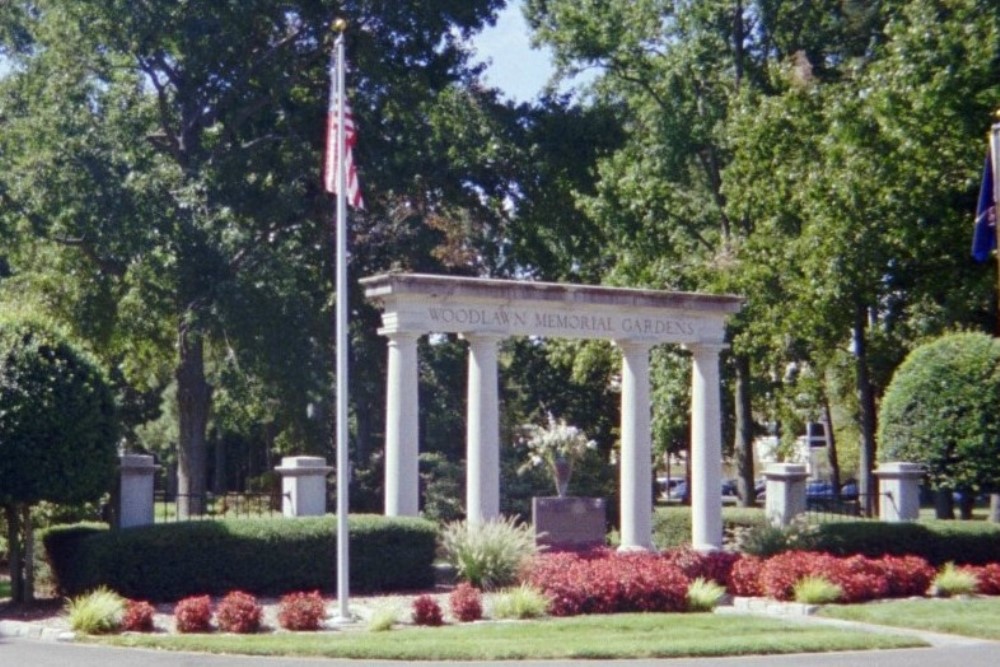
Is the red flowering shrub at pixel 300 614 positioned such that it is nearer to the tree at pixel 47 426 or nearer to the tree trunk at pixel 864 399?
the tree at pixel 47 426

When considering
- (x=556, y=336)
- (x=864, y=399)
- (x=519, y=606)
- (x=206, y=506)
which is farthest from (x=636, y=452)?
(x=206, y=506)

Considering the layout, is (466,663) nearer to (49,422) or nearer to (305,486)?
(49,422)

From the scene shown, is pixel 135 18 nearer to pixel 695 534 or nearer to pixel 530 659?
pixel 695 534

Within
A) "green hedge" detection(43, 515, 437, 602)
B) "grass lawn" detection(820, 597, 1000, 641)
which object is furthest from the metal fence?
"grass lawn" detection(820, 597, 1000, 641)

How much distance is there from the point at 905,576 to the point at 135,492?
12.1 metres

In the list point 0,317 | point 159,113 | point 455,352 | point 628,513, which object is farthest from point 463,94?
point 0,317

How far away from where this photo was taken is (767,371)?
44.5 m

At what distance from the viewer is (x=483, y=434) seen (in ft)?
85.6

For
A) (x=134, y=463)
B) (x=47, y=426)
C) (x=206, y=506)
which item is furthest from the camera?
(x=206, y=506)

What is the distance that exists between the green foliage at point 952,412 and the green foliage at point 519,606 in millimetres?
11028

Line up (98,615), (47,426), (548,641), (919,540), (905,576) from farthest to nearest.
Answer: (919,540)
(905,576)
(47,426)
(98,615)
(548,641)

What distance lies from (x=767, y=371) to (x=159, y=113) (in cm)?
1876

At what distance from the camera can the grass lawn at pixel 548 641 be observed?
17.4 m

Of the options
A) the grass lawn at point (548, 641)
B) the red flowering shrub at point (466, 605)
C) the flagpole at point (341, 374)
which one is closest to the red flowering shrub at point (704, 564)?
the grass lawn at point (548, 641)
